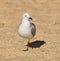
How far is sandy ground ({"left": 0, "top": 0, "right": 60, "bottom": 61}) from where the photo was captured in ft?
33.6

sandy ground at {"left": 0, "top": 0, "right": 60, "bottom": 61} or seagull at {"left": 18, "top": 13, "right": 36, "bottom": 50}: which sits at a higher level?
seagull at {"left": 18, "top": 13, "right": 36, "bottom": 50}

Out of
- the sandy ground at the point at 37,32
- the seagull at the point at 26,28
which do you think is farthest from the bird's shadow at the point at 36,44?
the seagull at the point at 26,28

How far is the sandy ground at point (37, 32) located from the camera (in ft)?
33.6

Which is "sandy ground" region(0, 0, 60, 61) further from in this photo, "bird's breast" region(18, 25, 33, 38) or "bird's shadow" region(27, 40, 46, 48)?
"bird's breast" region(18, 25, 33, 38)

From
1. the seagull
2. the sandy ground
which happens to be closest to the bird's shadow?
the sandy ground

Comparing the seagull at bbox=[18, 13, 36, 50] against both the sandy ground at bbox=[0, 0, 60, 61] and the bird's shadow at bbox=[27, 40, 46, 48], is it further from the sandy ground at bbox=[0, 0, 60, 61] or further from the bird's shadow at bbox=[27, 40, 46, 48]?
the bird's shadow at bbox=[27, 40, 46, 48]

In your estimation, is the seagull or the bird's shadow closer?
the seagull

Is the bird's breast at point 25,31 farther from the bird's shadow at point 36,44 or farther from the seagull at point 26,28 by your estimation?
the bird's shadow at point 36,44

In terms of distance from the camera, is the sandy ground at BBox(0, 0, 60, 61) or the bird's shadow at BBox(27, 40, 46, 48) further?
the bird's shadow at BBox(27, 40, 46, 48)

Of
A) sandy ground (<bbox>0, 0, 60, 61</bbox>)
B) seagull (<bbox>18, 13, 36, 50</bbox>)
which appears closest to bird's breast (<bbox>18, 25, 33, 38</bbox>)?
seagull (<bbox>18, 13, 36, 50</bbox>)

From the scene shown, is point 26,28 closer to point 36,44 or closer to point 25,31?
point 25,31

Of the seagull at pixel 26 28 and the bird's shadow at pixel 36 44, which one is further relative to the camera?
the bird's shadow at pixel 36 44

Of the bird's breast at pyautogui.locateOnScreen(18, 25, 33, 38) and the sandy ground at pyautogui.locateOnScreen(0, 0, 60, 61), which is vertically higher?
the bird's breast at pyautogui.locateOnScreen(18, 25, 33, 38)

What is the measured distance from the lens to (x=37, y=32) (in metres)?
12.1
